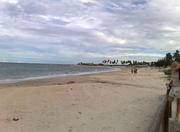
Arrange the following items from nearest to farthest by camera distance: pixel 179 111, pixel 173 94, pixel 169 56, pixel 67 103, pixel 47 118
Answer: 1. pixel 173 94
2. pixel 179 111
3. pixel 47 118
4. pixel 67 103
5. pixel 169 56

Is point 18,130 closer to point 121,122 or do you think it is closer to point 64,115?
point 64,115

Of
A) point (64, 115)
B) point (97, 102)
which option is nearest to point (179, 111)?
point (64, 115)

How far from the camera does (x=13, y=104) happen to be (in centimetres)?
759

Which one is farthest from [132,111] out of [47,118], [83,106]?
[47,118]

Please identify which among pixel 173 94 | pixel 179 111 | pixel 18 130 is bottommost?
pixel 18 130

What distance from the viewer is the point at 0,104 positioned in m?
7.57

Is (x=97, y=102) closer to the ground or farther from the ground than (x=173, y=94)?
closer to the ground

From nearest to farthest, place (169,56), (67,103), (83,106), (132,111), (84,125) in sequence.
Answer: (84,125)
(132,111)
(83,106)
(67,103)
(169,56)

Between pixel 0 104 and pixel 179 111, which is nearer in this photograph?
pixel 179 111

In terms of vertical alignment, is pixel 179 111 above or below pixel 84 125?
above

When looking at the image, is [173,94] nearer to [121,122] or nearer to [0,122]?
[121,122]

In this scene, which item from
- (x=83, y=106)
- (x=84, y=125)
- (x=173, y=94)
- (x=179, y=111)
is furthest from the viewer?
(x=83, y=106)

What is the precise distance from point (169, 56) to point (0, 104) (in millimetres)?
93135

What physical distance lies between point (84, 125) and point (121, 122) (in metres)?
0.98
